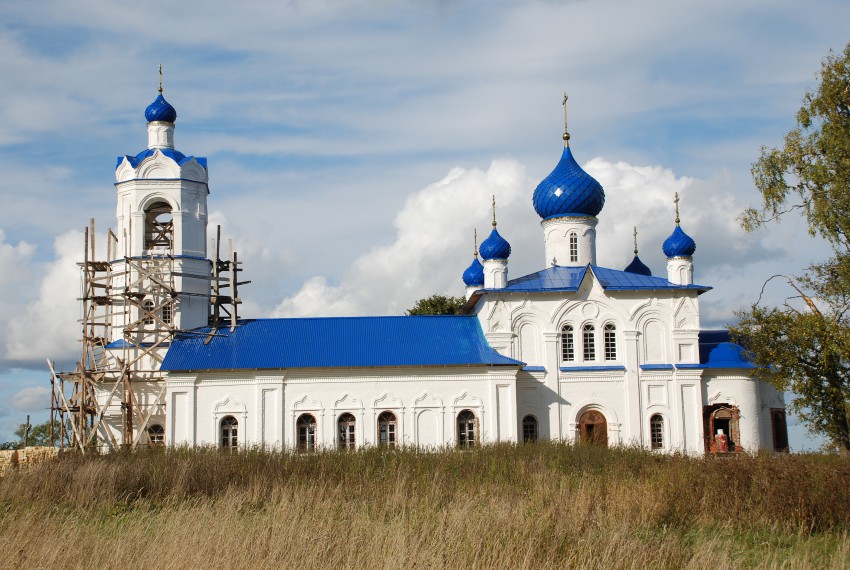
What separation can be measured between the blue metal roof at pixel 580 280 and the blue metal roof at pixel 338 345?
1.91m

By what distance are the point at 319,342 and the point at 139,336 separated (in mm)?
5130

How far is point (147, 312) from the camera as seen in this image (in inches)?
1069

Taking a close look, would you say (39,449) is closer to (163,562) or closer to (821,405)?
(163,562)

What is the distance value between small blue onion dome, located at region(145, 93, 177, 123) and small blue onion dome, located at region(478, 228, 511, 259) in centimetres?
1025

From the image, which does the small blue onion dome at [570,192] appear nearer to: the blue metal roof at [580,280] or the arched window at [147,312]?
the blue metal roof at [580,280]

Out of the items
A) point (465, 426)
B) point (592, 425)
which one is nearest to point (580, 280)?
point (592, 425)

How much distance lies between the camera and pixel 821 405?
21672mm

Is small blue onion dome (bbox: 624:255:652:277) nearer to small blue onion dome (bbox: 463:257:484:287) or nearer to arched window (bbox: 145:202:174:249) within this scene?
small blue onion dome (bbox: 463:257:484:287)

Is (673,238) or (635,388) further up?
(673,238)

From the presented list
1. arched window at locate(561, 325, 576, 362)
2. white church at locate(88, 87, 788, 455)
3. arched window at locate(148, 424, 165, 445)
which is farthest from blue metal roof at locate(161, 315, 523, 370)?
arched window at locate(561, 325, 576, 362)

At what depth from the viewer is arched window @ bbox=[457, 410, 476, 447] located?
26.1 metres

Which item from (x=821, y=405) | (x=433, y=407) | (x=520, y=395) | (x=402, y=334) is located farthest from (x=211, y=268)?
(x=821, y=405)

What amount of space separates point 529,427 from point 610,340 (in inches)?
137

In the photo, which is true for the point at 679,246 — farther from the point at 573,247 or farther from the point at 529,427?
the point at 529,427
